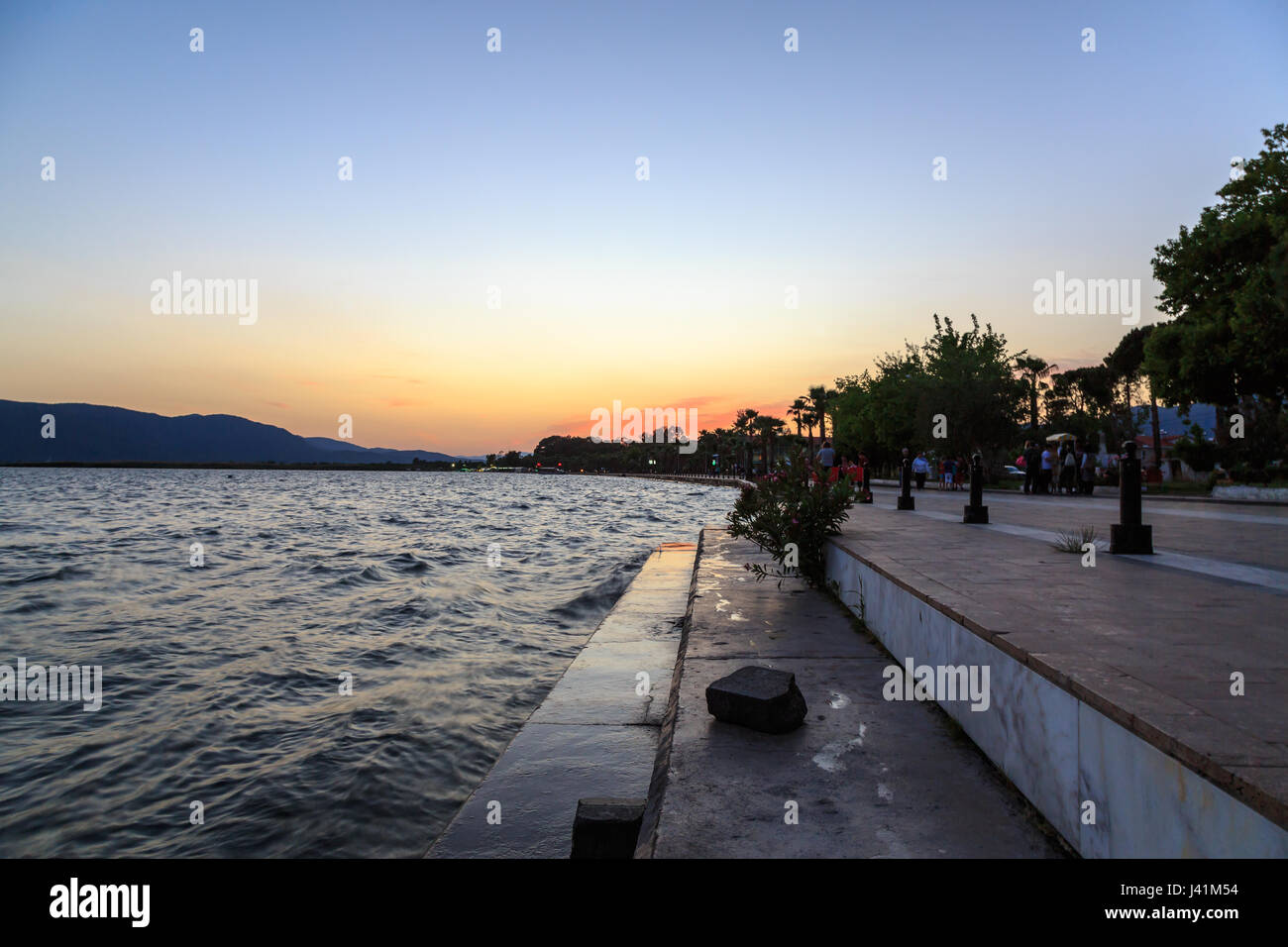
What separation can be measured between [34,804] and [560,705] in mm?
4285

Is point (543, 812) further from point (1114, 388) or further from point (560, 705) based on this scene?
point (1114, 388)

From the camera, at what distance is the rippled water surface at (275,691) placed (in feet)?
18.3

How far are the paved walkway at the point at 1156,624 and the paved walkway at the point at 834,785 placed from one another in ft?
2.06

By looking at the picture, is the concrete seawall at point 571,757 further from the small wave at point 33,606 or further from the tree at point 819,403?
the tree at point 819,403

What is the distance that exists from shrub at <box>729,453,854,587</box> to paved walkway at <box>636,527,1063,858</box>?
345 cm

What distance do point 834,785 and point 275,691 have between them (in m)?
7.44

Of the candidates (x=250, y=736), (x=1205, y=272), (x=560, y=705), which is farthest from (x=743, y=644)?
(x=1205, y=272)

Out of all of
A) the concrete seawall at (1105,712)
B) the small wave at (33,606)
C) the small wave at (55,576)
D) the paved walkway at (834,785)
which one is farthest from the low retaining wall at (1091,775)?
the small wave at (55,576)

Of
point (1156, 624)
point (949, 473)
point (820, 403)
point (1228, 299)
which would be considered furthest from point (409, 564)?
point (820, 403)

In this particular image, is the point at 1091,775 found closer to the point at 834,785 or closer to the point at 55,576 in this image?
the point at 834,785

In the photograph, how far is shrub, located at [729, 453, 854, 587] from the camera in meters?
8.85

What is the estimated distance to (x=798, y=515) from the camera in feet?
29.1

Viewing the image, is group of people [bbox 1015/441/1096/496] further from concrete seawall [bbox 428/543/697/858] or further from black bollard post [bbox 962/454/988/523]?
concrete seawall [bbox 428/543/697/858]
